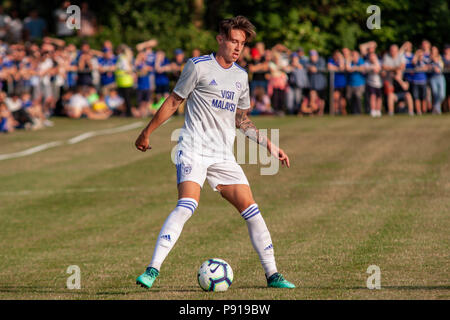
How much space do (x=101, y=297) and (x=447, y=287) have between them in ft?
9.98

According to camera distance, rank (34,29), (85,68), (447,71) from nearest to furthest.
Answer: (447,71) → (85,68) → (34,29)

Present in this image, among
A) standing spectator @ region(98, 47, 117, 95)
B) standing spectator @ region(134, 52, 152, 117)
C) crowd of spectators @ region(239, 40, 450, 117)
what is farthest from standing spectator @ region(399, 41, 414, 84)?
standing spectator @ region(98, 47, 117, 95)

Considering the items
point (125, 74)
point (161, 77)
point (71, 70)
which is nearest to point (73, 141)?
point (125, 74)

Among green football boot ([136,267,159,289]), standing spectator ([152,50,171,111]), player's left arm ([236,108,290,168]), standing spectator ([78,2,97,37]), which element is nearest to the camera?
green football boot ([136,267,159,289])

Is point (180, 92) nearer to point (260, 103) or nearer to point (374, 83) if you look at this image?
point (374, 83)

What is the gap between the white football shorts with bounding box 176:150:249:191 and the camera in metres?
7.98

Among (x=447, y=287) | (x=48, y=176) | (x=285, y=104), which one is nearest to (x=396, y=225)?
(x=447, y=287)

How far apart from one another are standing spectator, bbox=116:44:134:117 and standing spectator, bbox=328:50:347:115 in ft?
22.0

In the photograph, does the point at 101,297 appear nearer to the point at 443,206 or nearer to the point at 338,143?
the point at 443,206

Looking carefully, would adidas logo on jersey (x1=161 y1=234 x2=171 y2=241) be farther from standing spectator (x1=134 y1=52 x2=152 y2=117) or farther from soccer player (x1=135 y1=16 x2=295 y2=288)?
standing spectator (x1=134 y1=52 x2=152 y2=117)

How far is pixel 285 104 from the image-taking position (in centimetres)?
2977

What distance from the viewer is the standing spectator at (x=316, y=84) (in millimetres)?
29312

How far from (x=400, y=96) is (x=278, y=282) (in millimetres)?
22671

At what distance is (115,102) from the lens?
103ft
